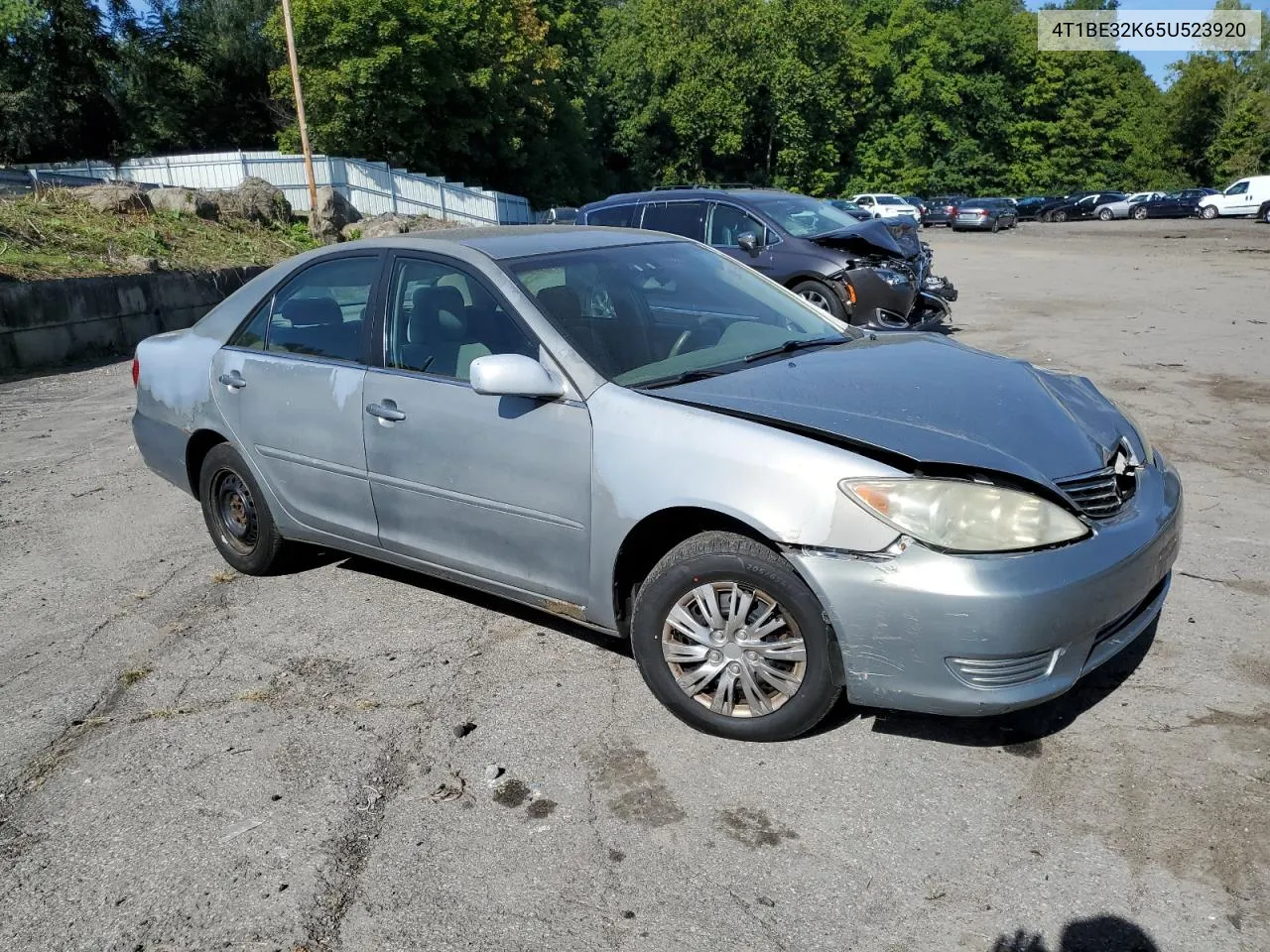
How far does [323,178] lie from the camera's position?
33.5m

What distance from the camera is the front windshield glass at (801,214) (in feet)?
37.1

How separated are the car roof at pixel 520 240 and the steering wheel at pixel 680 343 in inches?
24.6

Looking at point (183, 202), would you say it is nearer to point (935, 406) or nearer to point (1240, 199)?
point (935, 406)

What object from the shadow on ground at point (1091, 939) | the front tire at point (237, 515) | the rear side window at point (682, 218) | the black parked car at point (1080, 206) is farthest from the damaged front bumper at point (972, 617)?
the black parked car at point (1080, 206)

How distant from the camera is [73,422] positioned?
357 inches

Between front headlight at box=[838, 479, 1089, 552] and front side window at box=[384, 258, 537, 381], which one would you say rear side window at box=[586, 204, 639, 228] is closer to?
front side window at box=[384, 258, 537, 381]

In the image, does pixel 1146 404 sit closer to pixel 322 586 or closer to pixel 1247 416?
pixel 1247 416

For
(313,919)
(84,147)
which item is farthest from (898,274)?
(84,147)

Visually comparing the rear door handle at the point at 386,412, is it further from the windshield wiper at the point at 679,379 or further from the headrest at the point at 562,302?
the windshield wiper at the point at 679,379

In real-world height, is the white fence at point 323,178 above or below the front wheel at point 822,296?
above

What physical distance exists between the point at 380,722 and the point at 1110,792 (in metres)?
2.39

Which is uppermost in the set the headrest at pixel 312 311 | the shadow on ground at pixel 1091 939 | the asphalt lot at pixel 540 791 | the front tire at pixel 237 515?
the headrest at pixel 312 311

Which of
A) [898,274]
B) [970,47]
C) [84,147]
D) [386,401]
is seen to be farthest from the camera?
[970,47]

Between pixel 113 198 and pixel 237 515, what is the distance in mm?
15298
